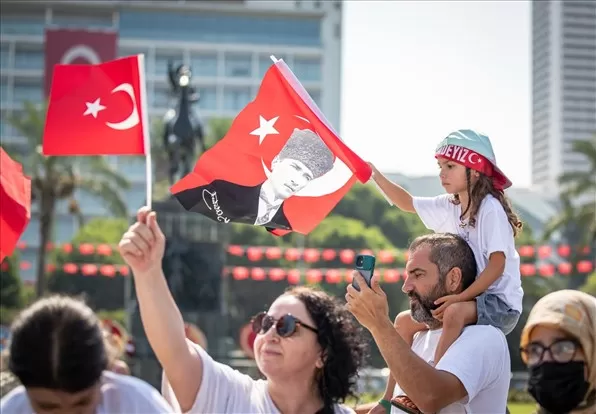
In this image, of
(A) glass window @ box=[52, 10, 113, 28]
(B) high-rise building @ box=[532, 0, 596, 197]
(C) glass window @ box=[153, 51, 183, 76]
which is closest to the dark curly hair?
(C) glass window @ box=[153, 51, 183, 76]

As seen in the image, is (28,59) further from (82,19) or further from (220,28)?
(220,28)

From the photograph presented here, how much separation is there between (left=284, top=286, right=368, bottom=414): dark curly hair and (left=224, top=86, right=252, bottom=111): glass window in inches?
3292

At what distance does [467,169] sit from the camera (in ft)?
14.6

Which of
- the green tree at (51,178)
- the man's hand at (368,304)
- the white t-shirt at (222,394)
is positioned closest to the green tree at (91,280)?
the green tree at (51,178)

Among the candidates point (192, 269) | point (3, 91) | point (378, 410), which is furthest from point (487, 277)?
point (3, 91)

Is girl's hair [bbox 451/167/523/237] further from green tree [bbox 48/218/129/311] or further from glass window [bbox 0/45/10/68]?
glass window [bbox 0/45/10/68]

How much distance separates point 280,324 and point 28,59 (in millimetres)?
85068

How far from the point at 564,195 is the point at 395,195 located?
27689 mm

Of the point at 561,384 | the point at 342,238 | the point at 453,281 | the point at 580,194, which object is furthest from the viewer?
the point at 342,238

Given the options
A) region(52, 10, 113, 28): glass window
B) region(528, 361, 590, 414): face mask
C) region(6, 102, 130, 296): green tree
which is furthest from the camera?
region(52, 10, 113, 28): glass window

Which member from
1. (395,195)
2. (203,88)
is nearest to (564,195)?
(395,195)

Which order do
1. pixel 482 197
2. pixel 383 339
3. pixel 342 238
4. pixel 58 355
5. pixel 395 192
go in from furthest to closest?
pixel 342 238 → pixel 395 192 → pixel 482 197 → pixel 383 339 → pixel 58 355

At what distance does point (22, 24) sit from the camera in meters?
89.3

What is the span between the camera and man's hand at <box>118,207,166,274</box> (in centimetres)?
283
